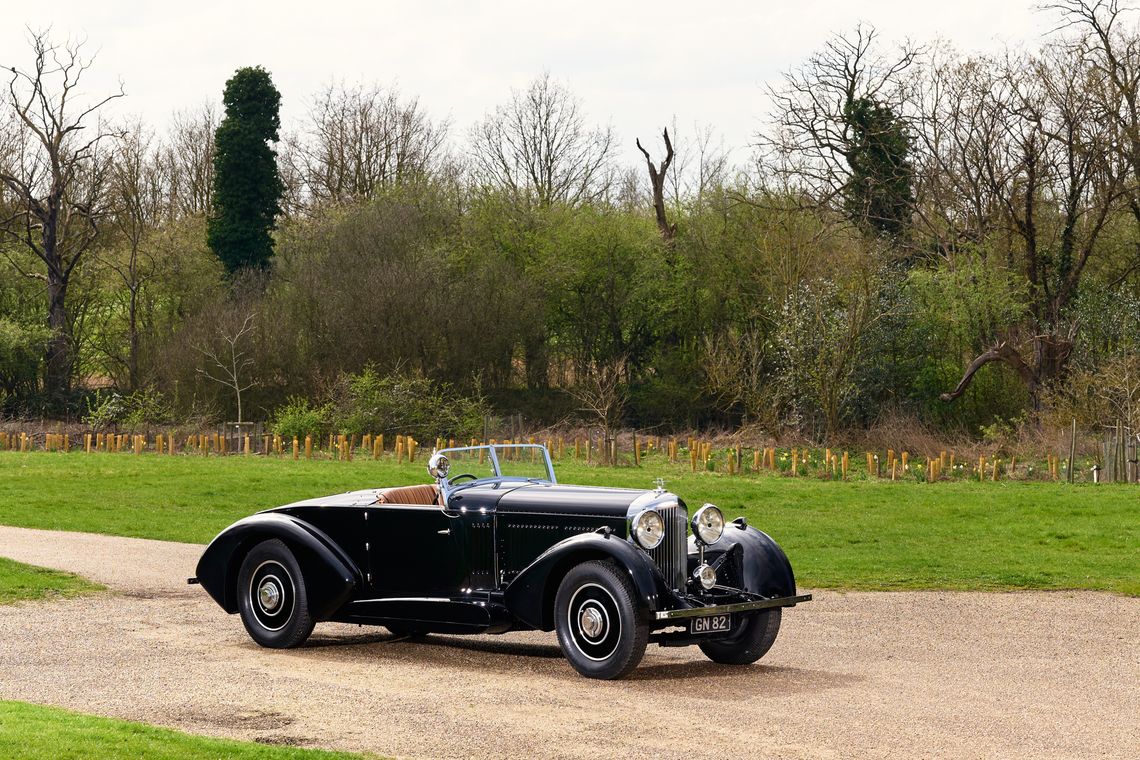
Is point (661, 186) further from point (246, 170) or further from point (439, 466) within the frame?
point (439, 466)

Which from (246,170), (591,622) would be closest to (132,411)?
(246,170)

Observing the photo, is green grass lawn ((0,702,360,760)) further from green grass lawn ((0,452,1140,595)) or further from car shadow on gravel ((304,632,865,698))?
green grass lawn ((0,452,1140,595))

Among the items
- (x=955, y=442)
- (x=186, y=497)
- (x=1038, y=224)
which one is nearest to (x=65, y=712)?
(x=186, y=497)

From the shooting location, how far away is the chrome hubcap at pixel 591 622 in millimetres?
9094

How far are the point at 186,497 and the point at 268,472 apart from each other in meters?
4.45

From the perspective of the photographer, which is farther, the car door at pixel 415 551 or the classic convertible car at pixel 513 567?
the car door at pixel 415 551

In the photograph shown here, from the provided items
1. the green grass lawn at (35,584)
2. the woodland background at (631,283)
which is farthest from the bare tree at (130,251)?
the green grass lawn at (35,584)

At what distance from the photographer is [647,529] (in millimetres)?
9188

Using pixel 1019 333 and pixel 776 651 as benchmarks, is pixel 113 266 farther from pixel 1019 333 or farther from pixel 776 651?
pixel 776 651

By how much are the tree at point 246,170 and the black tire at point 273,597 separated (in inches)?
1585

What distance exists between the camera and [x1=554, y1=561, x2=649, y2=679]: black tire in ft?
29.2

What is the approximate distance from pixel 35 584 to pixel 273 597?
441 centimetres

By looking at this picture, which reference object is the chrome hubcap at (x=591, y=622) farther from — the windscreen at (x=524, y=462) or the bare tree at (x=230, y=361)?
the bare tree at (x=230, y=361)

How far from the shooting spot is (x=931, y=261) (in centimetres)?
4075
